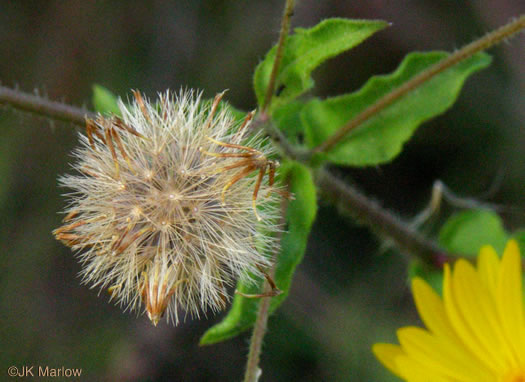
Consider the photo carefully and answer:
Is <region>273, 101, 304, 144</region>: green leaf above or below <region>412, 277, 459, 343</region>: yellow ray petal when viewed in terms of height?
above

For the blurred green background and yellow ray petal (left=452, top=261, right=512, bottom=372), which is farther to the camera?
the blurred green background

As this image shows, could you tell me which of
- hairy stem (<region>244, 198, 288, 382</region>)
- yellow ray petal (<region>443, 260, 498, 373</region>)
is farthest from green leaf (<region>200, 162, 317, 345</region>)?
yellow ray petal (<region>443, 260, 498, 373</region>)

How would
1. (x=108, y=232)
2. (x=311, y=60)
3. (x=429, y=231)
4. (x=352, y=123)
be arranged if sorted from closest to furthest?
(x=108, y=232) → (x=311, y=60) → (x=352, y=123) → (x=429, y=231)

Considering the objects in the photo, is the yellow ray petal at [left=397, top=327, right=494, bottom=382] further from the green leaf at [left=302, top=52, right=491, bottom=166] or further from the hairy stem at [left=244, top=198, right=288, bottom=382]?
the green leaf at [left=302, top=52, right=491, bottom=166]

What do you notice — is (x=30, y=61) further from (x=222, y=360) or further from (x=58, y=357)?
(x=222, y=360)

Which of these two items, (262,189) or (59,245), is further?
(59,245)

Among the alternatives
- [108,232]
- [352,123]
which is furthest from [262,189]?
[352,123]

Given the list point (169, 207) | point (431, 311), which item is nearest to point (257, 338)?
point (169, 207)
